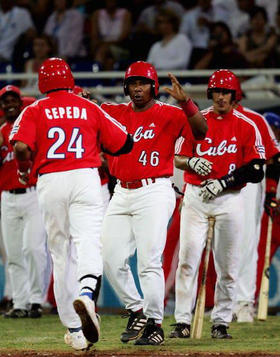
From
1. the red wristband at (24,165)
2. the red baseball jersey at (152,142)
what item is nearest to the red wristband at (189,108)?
the red baseball jersey at (152,142)

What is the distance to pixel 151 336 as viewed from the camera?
740 centimetres

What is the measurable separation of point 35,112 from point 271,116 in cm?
412

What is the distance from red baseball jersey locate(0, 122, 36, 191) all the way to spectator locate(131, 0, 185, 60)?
4.20 meters

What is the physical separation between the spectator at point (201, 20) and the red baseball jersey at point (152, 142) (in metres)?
6.11

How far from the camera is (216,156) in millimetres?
8289

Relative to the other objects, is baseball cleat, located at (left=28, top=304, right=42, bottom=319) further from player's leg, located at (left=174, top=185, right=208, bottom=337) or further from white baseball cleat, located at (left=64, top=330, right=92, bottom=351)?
white baseball cleat, located at (left=64, top=330, right=92, bottom=351)

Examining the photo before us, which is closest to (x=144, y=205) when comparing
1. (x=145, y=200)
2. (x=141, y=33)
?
(x=145, y=200)

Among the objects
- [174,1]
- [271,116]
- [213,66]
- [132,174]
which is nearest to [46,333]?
[132,174]

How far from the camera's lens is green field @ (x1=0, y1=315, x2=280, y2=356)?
713cm

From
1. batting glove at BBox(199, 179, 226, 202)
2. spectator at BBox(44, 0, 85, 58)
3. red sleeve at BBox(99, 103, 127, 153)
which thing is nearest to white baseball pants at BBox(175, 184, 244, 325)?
batting glove at BBox(199, 179, 226, 202)

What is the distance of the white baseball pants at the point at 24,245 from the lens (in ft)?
33.3

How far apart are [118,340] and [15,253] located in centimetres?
262

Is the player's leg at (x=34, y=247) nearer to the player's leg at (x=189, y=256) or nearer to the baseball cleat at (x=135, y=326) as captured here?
the player's leg at (x=189, y=256)

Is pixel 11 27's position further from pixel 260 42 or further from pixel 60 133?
pixel 60 133
